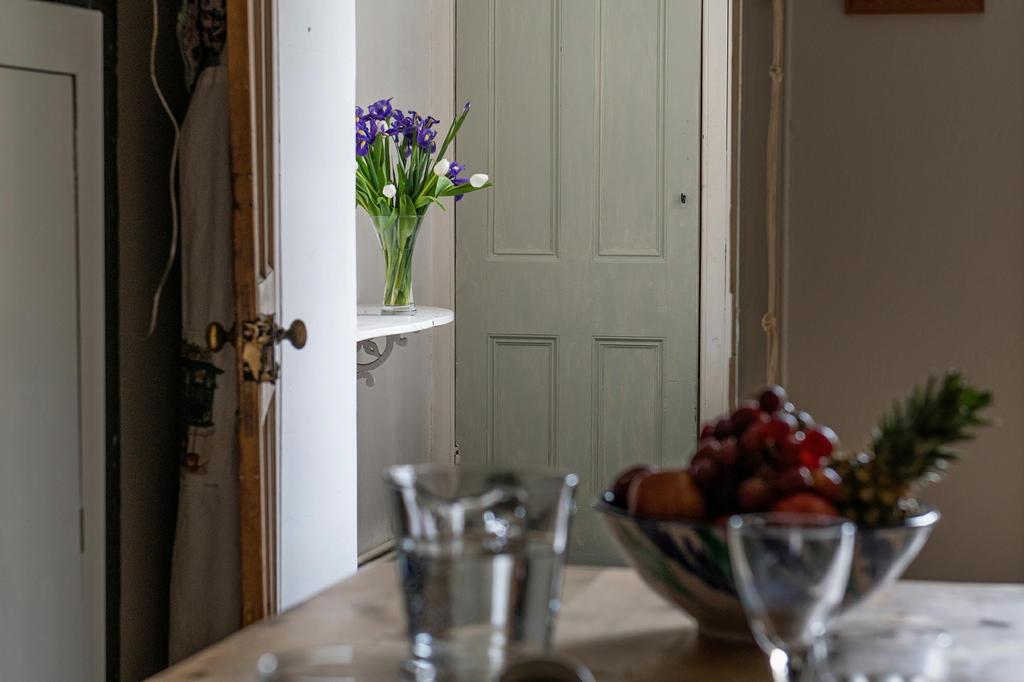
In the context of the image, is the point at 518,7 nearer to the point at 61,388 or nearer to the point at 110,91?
the point at 110,91

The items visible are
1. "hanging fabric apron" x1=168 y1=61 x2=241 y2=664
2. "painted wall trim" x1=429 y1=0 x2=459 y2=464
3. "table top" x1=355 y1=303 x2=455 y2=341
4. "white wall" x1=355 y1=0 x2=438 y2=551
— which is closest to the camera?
"hanging fabric apron" x1=168 y1=61 x2=241 y2=664

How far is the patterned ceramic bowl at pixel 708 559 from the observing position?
2.64 feet

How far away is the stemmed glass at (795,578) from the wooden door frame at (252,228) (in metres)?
1.37

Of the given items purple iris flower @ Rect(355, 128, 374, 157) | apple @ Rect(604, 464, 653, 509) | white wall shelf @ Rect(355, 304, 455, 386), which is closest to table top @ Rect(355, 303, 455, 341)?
white wall shelf @ Rect(355, 304, 455, 386)

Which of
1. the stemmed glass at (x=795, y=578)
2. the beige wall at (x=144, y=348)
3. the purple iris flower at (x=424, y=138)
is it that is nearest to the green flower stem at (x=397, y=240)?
the purple iris flower at (x=424, y=138)

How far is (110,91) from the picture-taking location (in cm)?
196

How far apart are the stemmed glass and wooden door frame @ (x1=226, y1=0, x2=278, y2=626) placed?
1374 millimetres

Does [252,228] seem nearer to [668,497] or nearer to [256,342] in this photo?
[256,342]

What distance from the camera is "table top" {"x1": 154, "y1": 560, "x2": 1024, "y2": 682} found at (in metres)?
0.84

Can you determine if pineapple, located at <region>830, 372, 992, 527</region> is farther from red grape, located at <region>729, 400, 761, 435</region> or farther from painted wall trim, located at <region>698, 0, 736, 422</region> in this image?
painted wall trim, located at <region>698, 0, 736, 422</region>

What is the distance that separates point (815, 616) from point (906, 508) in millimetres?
254

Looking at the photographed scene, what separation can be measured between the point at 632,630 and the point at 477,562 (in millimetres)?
327

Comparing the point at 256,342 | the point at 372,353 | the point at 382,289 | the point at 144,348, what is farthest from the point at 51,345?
the point at 382,289

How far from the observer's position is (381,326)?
270 centimetres
